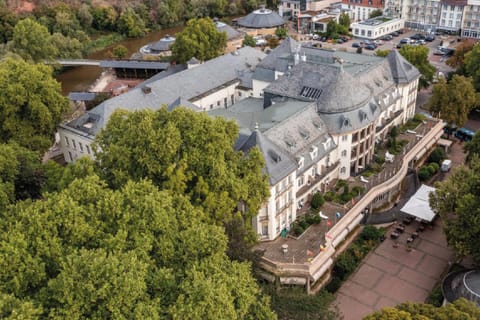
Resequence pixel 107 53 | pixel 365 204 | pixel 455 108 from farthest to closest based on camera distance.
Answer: pixel 107 53 → pixel 455 108 → pixel 365 204

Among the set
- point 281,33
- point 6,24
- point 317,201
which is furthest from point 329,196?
point 6,24

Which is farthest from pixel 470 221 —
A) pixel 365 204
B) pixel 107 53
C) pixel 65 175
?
pixel 107 53

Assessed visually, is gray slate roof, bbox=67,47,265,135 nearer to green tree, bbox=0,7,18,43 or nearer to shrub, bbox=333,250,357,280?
shrub, bbox=333,250,357,280

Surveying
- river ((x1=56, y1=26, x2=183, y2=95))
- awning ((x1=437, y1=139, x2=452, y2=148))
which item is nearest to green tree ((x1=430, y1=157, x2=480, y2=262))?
awning ((x1=437, y1=139, x2=452, y2=148))

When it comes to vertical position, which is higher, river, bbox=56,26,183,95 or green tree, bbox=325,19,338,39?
green tree, bbox=325,19,338,39

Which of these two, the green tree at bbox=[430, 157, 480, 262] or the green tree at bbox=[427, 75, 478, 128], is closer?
the green tree at bbox=[430, 157, 480, 262]

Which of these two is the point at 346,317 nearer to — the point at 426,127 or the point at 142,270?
the point at 142,270
